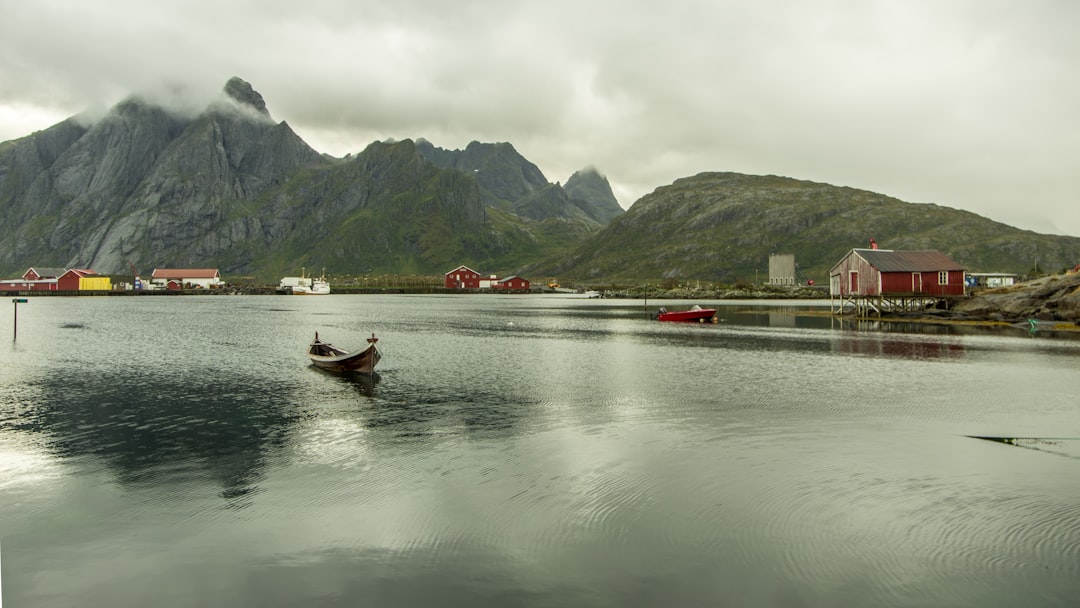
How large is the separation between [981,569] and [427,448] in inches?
668

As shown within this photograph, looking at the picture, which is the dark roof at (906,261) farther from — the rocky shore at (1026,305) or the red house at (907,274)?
the rocky shore at (1026,305)

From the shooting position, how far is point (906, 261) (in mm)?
96500

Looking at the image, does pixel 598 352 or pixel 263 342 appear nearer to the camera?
pixel 598 352

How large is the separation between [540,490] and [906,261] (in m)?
97.0

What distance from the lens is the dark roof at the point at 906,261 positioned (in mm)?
95250

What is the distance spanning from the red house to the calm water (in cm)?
5703

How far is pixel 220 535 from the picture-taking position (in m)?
15.2

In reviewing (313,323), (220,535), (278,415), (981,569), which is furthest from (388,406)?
(313,323)

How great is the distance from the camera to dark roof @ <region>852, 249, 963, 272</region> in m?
95.2

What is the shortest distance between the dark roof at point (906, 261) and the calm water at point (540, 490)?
190ft

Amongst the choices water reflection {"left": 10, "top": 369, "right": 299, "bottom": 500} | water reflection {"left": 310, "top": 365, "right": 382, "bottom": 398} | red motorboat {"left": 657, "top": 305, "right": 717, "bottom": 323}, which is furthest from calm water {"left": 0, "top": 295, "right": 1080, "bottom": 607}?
red motorboat {"left": 657, "top": 305, "right": 717, "bottom": 323}

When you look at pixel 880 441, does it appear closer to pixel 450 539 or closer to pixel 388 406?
pixel 450 539

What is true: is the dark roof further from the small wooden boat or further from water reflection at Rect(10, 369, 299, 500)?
water reflection at Rect(10, 369, 299, 500)

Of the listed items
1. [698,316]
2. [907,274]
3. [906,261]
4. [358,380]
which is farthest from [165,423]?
[906,261]
